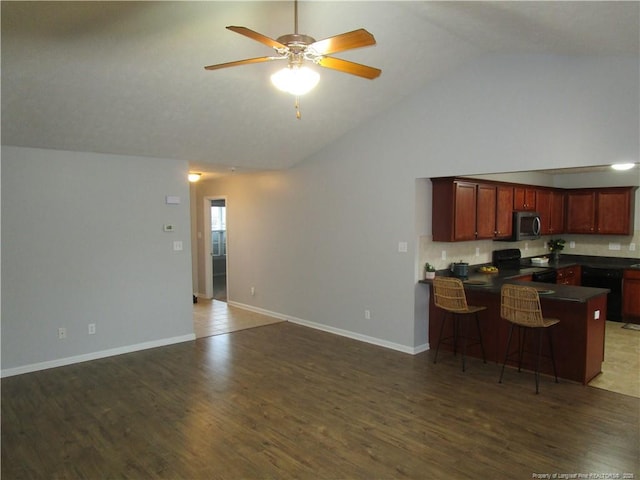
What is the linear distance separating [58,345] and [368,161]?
414 centimetres

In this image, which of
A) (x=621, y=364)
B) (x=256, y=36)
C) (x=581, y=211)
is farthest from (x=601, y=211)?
(x=256, y=36)

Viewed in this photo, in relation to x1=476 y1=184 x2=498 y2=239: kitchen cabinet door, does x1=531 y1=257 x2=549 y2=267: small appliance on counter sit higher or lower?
lower

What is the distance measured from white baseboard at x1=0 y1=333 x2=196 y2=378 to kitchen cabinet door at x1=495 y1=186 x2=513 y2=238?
434 centimetres

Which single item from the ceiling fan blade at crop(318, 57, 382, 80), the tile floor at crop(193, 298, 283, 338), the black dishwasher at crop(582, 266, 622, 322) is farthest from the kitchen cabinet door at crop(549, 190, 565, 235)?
the ceiling fan blade at crop(318, 57, 382, 80)

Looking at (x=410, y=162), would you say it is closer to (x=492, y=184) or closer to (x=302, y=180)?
(x=492, y=184)

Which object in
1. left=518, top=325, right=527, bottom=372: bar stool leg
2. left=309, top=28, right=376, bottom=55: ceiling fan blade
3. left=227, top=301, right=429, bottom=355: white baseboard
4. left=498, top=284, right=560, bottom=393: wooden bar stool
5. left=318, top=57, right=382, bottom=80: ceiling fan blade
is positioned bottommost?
left=227, top=301, right=429, bottom=355: white baseboard

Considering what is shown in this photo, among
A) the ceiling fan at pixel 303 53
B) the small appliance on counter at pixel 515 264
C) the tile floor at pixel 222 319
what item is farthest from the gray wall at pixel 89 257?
the small appliance on counter at pixel 515 264

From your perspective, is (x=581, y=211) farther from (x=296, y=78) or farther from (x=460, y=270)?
(x=296, y=78)

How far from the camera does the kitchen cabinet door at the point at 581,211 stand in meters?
7.07

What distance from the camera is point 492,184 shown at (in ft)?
18.5

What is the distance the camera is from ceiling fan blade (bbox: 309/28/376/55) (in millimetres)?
2303

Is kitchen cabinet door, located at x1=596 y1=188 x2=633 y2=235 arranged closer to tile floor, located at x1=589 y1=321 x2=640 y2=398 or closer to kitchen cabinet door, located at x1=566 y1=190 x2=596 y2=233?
kitchen cabinet door, located at x1=566 y1=190 x2=596 y2=233

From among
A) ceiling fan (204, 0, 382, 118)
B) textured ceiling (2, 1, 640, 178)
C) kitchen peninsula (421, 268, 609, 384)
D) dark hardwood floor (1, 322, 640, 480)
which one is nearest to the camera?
ceiling fan (204, 0, 382, 118)

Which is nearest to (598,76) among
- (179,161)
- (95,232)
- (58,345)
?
(179,161)
